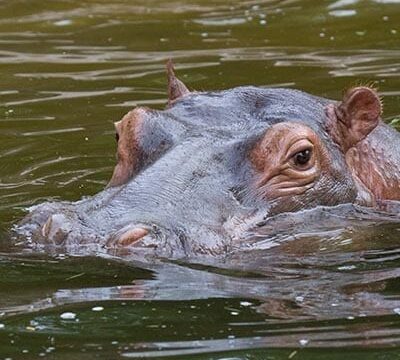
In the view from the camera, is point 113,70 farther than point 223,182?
Yes

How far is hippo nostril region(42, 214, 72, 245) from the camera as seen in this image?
A: 6941 mm

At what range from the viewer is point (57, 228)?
22.8ft

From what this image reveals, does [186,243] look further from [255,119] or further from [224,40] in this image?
[224,40]

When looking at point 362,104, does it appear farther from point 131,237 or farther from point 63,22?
point 63,22

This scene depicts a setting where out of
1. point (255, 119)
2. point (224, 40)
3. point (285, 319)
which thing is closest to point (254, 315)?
point (285, 319)

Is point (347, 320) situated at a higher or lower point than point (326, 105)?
lower

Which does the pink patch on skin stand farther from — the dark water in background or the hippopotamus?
the dark water in background

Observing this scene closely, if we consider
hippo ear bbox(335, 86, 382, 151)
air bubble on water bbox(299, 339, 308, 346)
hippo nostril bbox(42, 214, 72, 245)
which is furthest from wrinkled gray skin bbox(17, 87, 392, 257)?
air bubble on water bbox(299, 339, 308, 346)

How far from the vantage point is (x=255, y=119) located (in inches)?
315

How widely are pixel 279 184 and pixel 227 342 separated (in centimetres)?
205

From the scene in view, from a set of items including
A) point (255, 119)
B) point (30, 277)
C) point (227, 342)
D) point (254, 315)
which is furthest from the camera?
point (255, 119)

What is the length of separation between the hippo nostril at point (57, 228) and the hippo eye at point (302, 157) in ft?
4.73

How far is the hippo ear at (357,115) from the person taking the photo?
8.19 metres

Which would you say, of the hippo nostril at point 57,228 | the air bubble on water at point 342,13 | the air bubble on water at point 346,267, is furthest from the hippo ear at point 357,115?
the air bubble on water at point 342,13
